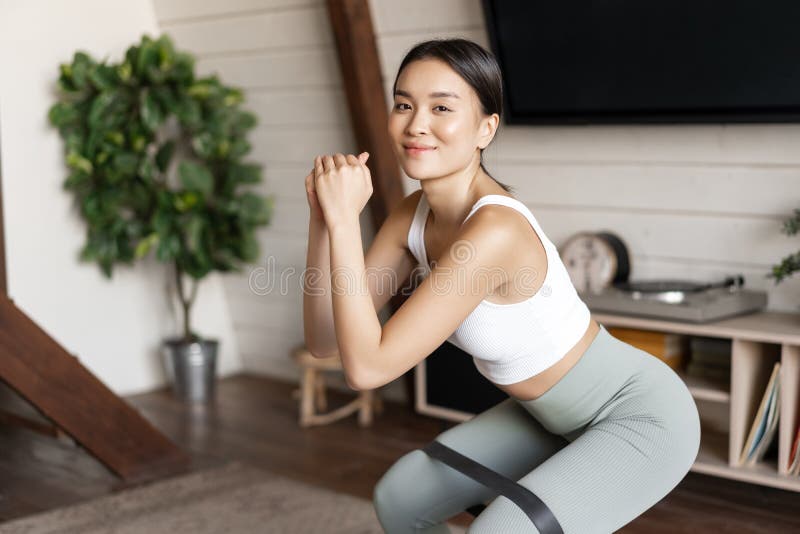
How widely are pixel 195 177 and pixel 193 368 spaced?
0.78 meters

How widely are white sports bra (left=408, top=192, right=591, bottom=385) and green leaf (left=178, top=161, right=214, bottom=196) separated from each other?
241 centimetres

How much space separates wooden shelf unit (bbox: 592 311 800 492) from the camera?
103 inches

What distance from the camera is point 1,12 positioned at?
148 inches

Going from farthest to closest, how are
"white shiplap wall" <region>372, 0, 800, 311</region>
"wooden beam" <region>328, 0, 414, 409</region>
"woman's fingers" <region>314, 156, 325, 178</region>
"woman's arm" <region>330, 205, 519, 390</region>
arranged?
1. "wooden beam" <region>328, 0, 414, 409</region>
2. "white shiplap wall" <region>372, 0, 800, 311</region>
3. "woman's fingers" <region>314, 156, 325, 178</region>
4. "woman's arm" <region>330, 205, 519, 390</region>

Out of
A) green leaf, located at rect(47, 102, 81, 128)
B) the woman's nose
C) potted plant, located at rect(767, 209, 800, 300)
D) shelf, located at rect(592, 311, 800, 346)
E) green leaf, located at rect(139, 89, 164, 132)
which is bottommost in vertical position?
shelf, located at rect(592, 311, 800, 346)

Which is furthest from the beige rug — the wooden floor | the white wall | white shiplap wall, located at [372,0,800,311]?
the white wall

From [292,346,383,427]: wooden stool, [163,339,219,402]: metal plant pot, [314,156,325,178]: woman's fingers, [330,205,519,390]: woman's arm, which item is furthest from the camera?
[163,339,219,402]: metal plant pot

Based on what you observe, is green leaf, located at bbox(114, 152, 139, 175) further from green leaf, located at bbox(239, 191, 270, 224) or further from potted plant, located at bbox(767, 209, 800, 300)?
potted plant, located at bbox(767, 209, 800, 300)

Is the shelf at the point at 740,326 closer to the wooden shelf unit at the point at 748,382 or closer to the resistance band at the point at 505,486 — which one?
the wooden shelf unit at the point at 748,382

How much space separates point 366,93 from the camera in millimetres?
3488

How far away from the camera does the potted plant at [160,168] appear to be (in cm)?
382

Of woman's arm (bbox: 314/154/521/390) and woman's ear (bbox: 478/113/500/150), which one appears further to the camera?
woman's ear (bbox: 478/113/500/150)

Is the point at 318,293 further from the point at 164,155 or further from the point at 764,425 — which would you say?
the point at 164,155

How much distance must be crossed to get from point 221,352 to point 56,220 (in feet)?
3.20
